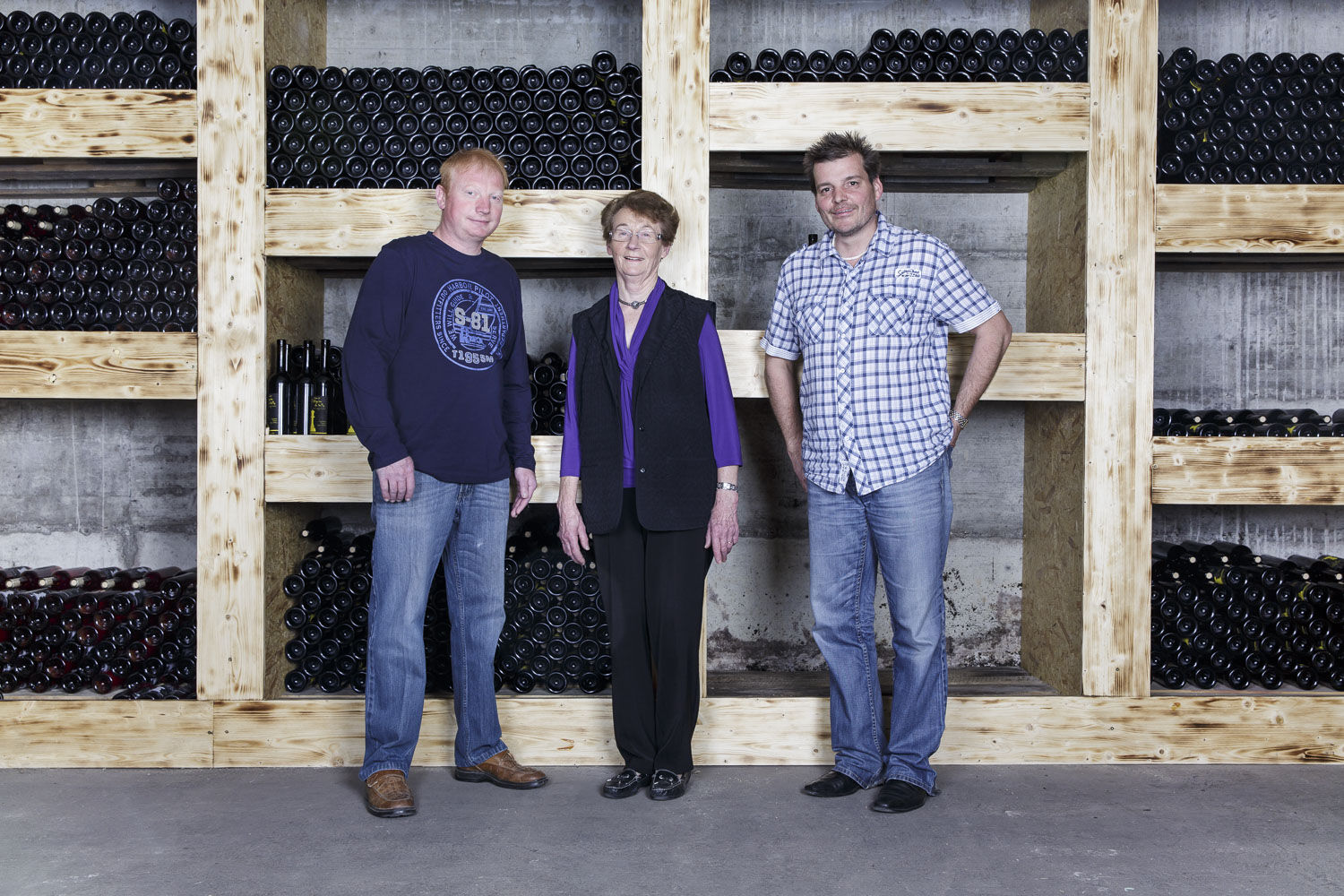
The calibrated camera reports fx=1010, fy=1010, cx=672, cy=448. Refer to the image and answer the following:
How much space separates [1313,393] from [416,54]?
3.94 meters

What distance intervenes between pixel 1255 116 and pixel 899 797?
2562 millimetres

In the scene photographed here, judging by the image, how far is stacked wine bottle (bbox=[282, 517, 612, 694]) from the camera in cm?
345

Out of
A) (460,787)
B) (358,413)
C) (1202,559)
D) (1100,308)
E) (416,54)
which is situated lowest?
(460,787)

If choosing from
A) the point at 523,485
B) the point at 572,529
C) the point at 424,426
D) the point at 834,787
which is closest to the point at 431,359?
the point at 424,426

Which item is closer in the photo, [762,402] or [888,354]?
[888,354]

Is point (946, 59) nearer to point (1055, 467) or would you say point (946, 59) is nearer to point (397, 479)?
point (1055, 467)

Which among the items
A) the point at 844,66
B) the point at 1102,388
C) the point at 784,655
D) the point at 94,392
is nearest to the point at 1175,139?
the point at 1102,388

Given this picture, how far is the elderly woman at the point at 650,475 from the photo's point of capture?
2850mm

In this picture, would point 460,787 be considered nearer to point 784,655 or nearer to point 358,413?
point 358,413

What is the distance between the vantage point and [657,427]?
9.34 feet

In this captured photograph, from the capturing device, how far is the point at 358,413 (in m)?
2.66

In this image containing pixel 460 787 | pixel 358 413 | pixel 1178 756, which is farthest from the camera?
pixel 1178 756

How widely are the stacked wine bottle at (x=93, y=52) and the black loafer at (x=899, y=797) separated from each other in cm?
318

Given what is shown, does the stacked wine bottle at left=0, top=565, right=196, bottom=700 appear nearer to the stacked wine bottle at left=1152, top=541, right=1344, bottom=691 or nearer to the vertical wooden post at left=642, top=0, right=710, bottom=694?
the vertical wooden post at left=642, top=0, right=710, bottom=694
